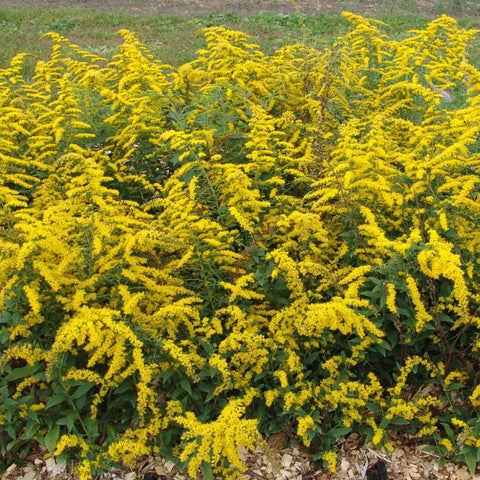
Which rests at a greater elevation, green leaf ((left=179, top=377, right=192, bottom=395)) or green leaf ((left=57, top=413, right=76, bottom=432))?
green leaf ((left=179, top=377, right=192, bottom=395))

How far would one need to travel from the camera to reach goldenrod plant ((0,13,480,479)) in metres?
2.85

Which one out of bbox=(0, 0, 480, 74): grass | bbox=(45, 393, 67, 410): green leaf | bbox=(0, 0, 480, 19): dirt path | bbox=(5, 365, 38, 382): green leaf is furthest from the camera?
bbox=(0, 0, 480, 19): dirt path

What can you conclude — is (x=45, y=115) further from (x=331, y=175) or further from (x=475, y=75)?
(x=475, y=75)

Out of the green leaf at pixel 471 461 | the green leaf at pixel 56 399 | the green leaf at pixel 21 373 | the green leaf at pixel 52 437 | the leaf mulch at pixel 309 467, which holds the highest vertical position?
the green leaf at pixel 21 373

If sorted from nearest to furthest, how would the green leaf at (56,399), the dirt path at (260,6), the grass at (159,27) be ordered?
the green leaf at (56,399) → the grass at (159,27) → the dirt path at (260,6)

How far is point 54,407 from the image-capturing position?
300 cm

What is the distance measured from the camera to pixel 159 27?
492 inches

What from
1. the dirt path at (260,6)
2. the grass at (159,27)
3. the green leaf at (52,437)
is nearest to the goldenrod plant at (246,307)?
the green leaf at (52,437)

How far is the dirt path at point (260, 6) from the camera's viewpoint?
13.6 metres

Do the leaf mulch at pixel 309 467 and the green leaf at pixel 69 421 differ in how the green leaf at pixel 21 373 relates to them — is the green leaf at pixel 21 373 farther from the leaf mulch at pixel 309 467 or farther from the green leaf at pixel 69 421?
the leaf mulch at pixel 309 467

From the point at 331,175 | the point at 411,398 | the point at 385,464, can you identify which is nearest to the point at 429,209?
the point at 331,175

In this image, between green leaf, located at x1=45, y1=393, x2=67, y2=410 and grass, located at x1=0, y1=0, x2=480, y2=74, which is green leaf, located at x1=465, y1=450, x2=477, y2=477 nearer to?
green leaf, located at x1=45, y1=393, x2=67, y2=410

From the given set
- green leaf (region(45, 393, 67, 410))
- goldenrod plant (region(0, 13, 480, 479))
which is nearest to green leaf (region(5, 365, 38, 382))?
goldenrod plant (region(0, 13, 480, 479))

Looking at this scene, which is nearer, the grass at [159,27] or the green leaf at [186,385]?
the green leaf at [186,385]
